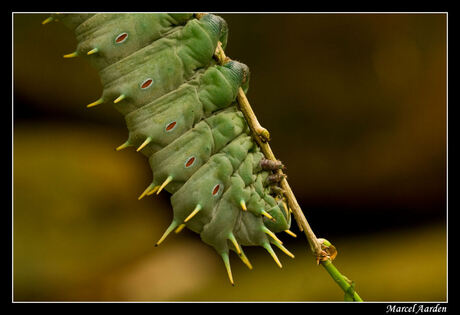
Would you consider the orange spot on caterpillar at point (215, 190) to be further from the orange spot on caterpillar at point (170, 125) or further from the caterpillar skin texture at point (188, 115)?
the orange spot on caterpillar at point (170, 125)

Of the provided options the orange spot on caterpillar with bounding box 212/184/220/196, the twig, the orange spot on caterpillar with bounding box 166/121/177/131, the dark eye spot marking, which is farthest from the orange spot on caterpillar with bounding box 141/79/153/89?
the orange spot on caterpillar with bounding box 212/184/220/196

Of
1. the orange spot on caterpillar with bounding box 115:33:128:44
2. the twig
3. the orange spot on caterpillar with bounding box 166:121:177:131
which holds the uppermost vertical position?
the orange spot on caterpillar with bounding box 115:33:128:44

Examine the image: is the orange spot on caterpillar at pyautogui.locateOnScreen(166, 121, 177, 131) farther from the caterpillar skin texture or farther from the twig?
the twig

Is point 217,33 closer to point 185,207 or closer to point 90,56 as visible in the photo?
point 90,56

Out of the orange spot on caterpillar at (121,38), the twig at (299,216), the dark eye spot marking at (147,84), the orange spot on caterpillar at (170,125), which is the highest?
the orange spot on caterpillar at (121,38)

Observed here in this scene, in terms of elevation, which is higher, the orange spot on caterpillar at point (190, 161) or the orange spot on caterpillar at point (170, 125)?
the orange spot on caterpillar at point (170, 125)

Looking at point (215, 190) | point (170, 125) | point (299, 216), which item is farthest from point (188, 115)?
point (299, 216)

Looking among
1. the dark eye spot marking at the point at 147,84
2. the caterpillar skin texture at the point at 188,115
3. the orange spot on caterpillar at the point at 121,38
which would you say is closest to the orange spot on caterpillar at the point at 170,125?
the caterpillar skin texture at the point at 188,115
